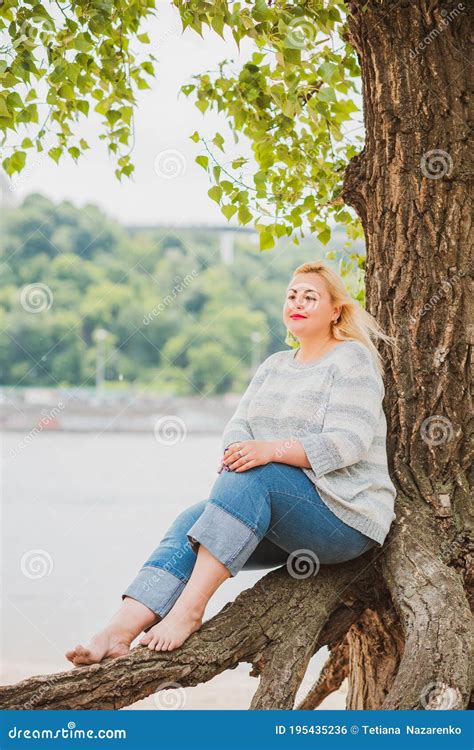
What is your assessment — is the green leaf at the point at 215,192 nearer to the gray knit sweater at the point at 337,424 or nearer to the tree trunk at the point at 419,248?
the tree trunk at the point at 419,248

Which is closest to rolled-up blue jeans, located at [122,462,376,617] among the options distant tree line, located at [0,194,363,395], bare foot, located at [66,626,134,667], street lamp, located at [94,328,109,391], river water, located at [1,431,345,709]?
bare foot, located at [66,626,134,667]

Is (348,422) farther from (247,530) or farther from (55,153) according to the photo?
(55,153)

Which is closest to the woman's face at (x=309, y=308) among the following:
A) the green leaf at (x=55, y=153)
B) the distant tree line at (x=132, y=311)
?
the green leaf at (x=55, y=153)

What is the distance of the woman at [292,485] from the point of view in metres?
2.15

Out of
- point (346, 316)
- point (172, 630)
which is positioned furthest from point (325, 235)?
point (172, 630)

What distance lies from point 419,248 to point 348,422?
0.65 m

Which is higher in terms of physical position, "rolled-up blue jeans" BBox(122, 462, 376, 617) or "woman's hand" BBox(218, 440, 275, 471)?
"woman's hand" BBox(218, 440, 275, 471)

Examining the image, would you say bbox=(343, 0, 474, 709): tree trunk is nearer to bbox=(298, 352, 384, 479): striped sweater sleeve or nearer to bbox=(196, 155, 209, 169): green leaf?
bbox=(298, 352, 384, 479): striped sweater sleeve

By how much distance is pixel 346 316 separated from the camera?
255 centimetres

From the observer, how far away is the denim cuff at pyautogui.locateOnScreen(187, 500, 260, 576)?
2135 millimetres

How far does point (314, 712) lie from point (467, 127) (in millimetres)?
1654

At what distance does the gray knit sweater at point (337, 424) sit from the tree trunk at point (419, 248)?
0.20 m

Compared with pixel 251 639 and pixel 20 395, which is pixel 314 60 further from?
pixel 20 395

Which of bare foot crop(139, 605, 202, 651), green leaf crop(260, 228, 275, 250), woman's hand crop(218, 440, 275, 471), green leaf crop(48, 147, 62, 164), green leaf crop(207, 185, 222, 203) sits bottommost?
bare foot crop(139, 605, 202, 651)
